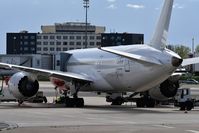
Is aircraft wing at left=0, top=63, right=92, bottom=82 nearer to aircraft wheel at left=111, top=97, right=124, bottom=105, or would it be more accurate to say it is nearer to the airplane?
the airplane

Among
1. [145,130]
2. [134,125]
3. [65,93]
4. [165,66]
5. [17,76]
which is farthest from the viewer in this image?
[65,93]

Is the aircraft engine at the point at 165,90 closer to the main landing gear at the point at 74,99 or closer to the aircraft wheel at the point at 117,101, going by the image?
the aircraft wheel at the point at 117,101

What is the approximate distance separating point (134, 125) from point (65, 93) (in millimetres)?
23980

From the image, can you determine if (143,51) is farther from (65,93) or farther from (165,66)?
(65,93)

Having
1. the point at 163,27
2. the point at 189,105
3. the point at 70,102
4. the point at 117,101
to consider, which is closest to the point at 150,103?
the point at 117,101

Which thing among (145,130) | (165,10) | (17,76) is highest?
(165,10)

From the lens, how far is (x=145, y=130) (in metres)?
22.4

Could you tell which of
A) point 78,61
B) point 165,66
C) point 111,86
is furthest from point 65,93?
point 165,66

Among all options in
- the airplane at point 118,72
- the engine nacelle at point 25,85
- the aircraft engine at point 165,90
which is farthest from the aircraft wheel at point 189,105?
the engine nacelle at point 25,85

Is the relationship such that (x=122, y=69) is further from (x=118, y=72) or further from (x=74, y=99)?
(x=74, y=99)

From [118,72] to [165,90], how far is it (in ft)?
19.4

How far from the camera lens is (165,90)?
45.4 meters

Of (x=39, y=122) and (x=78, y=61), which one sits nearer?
(x=39, y=122)

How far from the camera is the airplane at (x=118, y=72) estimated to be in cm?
3802
